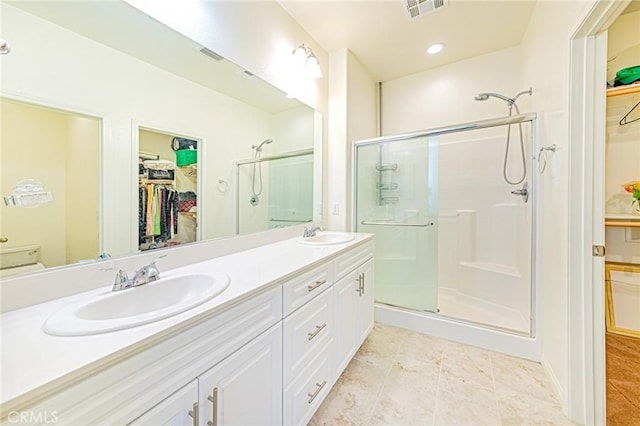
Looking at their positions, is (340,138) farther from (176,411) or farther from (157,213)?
(176,411)

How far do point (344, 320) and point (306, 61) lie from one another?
6.32 ft

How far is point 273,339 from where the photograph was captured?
0.99 meters

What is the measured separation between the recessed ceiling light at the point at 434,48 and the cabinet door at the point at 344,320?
2.22 meters

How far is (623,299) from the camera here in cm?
207

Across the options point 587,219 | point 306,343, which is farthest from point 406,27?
point 306,343

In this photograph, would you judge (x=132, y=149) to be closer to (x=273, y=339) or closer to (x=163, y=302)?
(x=163, y=302)

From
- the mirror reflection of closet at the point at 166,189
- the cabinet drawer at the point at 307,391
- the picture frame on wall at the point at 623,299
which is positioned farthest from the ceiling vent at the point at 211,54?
the picture frame on wall at the point at 623,299

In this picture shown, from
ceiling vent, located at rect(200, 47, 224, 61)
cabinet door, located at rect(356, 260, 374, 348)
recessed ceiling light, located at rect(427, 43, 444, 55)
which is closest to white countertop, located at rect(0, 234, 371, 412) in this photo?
cabinet door, located at rect(356, 260, 374, 348)

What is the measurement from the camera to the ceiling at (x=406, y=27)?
1.91 m

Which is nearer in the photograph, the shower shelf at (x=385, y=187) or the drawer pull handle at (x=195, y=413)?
the drawer pull handle at (x=195, y=413)

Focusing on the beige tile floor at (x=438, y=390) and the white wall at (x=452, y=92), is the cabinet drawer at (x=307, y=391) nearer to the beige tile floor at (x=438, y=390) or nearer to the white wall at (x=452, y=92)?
the beige tile floor at (x=438, y=390)

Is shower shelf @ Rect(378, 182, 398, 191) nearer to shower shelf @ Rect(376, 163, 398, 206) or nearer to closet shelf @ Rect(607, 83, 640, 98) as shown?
shower shelf @ Rect(376, 163, 398, 206)

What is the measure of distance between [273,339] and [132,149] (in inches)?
38.3

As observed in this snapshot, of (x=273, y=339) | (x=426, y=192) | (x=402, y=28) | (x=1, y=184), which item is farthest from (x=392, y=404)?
(x=402, y=28)
